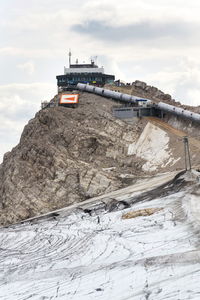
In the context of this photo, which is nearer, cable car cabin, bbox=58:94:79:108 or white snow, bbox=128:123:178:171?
white snow, bbox=128:123:178:171

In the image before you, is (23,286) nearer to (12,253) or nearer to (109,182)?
(12,253)

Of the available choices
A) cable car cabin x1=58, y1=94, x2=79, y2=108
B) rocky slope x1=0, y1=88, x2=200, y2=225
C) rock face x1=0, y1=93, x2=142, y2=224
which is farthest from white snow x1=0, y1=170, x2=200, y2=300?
cable car cabin x1=58, y1=94, x2=79, y2=108

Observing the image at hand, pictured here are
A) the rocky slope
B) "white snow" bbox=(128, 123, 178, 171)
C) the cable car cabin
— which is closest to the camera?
the rocky slope

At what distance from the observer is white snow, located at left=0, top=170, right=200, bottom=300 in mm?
39625

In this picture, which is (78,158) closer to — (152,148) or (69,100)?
(152,148)

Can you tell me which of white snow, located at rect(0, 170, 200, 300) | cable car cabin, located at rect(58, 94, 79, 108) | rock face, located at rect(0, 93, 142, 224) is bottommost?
white snow, located at rect(0, 170, 200, 300)

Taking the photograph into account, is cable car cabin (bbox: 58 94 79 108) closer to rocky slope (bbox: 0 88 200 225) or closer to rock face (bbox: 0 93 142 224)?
rock face (bbox: 0 93 142 224)

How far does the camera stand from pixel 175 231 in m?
49.8

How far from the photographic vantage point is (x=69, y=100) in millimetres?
90000

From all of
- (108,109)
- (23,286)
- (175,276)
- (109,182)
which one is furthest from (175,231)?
(108,109)

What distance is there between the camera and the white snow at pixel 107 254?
39.6 meters

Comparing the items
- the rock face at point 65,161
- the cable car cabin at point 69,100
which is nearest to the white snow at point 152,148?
the rock face at point 65,161

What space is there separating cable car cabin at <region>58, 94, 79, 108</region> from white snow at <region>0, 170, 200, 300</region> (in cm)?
2422

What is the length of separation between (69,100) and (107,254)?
4449cm
